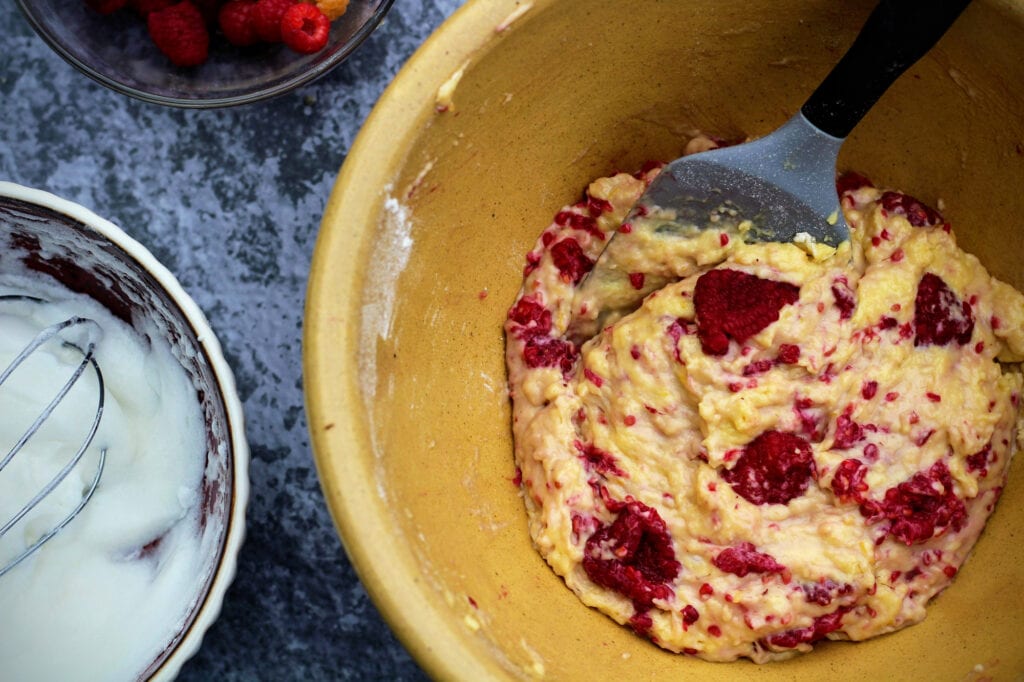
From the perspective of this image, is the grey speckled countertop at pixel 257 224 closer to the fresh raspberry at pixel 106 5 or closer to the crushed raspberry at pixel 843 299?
the fresh raspberry at pixel 106 5

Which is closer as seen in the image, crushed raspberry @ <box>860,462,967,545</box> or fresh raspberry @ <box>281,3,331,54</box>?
crushed raspberry @ <box>860,462,967,545</box>

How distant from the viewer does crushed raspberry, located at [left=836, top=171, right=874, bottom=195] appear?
1.47 meters

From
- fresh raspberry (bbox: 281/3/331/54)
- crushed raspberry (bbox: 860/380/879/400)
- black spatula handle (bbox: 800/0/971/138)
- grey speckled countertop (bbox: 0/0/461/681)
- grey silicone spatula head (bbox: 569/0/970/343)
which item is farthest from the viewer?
grey speckled countertop (bbox: 0/0/461/681)

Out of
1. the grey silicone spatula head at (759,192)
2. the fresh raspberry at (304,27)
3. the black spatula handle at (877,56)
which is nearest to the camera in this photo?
the black spatula handle at (877,56)

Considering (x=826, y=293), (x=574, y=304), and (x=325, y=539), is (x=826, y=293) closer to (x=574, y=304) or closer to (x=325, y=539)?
(x=574, y=304)

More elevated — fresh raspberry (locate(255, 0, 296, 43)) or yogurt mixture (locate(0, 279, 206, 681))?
fresh raspberry (locate(255, 0, 296, 43))

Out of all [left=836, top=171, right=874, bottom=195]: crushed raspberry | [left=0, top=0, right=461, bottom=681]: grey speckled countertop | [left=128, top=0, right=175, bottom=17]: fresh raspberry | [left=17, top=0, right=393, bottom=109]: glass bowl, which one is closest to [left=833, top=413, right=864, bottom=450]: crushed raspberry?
[left=836, top=171, right=874, bottom=195]: crushed raspberry

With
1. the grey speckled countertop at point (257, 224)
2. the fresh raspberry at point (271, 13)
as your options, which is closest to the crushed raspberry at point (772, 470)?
the grey speckled countertop at point (257, 224)

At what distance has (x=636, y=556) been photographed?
1366mm

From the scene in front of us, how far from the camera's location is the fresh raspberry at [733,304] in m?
1.33

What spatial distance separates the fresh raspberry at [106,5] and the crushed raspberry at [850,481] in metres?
1.29

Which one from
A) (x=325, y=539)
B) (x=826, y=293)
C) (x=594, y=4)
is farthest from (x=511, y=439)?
(x=594, y=4)

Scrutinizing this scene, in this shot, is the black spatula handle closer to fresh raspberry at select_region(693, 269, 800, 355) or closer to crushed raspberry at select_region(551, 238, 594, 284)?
fresh raspberry at select_region(693, 269, 800, 355)

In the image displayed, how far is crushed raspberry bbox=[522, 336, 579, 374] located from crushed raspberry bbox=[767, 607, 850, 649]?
18.9 inches
